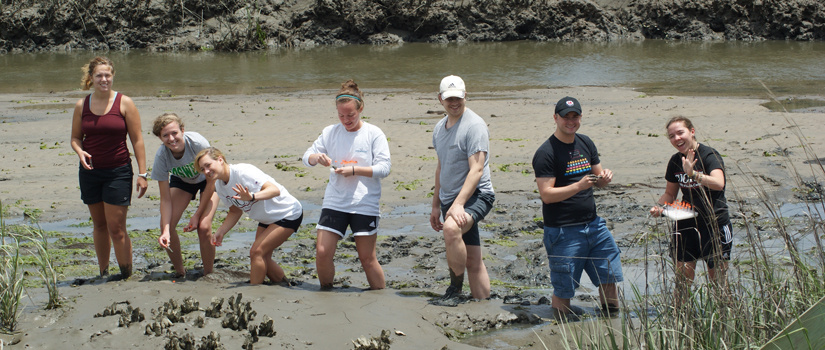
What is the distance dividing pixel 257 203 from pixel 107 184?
1.12 meters

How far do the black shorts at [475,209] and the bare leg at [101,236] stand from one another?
260cm

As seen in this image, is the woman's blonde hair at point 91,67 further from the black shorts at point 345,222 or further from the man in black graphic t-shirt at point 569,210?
the man in black graphic t-shirt at point 569,210

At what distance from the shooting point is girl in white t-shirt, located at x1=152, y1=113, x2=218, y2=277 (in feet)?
17.6

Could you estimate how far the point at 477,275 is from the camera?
5.09 meters

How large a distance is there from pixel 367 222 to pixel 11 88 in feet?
59.6

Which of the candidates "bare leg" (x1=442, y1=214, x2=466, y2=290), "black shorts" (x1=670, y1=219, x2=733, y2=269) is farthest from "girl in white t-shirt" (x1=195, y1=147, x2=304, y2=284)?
"black shorts" (x1=670, y1=219, x2=733, y2=269)

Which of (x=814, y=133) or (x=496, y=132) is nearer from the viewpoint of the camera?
(x=814, y=133)

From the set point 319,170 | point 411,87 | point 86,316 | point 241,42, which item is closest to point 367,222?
point 86,316

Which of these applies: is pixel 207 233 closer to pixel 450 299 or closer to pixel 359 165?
pixel 359 165

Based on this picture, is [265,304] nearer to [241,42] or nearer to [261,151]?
[261,151]

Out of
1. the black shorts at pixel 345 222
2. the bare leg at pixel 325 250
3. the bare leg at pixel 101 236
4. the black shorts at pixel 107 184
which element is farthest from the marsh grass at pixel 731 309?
the bare leg at pixel 101 236

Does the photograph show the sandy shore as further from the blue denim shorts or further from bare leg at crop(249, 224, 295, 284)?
the blue denim shorts

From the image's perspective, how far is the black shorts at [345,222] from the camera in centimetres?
511

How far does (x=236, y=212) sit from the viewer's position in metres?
5.54
